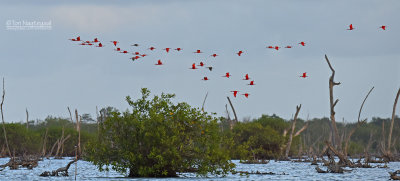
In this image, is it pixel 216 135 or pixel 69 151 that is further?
pixel 69 151

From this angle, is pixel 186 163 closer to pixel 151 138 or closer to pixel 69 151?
pixel 151 138

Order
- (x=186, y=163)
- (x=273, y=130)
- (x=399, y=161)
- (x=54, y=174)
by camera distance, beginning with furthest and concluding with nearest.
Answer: (x=273, y=130) < (x=399, y=161) < (x=54, y=174) < (x=186, y=163)

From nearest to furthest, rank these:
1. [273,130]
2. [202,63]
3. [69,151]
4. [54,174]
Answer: [202,63] → [54,174] → [273,130] → [69,151]

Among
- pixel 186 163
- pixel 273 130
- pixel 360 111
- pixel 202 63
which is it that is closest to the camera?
pixel 202 63

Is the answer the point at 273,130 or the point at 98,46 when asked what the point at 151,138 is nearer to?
the point at 98,46

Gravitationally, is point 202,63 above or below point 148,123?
above

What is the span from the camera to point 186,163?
29.9 m

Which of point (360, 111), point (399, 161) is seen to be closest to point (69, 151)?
point (399, 161)

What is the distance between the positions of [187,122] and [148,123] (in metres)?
1.85

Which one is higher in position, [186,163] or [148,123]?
[148,123]

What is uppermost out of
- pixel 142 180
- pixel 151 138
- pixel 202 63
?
pixel 202 63

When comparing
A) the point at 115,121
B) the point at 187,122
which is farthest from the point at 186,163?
the point at 115,121

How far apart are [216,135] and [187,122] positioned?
1.52m

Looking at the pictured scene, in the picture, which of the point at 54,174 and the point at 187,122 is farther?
the point at 54,174
